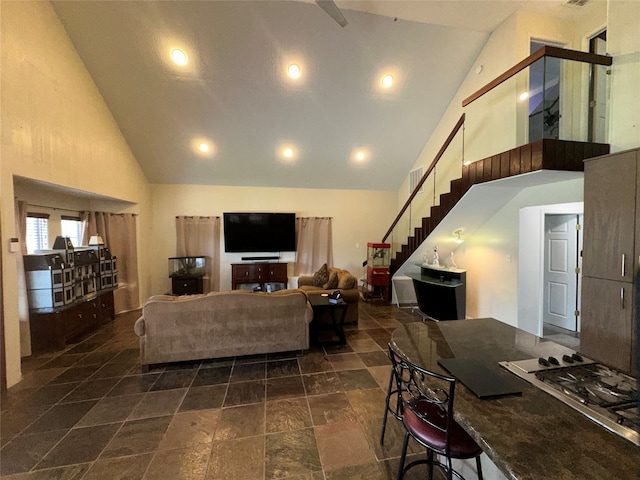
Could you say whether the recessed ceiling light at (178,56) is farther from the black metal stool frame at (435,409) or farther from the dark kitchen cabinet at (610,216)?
the dark kitchen cabinet at (610,216)

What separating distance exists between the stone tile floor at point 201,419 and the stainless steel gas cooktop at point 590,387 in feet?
3.68

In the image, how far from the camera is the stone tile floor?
181cm

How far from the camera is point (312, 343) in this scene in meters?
3.79

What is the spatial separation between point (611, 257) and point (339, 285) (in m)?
3.40

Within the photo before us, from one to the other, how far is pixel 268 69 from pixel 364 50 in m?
1.51

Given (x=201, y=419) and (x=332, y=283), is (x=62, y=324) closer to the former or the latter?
(x=201, y=419)

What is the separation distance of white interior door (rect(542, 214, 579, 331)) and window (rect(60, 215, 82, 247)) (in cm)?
830

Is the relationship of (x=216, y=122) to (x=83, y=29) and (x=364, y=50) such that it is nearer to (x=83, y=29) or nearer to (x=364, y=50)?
(x=83, y=29)

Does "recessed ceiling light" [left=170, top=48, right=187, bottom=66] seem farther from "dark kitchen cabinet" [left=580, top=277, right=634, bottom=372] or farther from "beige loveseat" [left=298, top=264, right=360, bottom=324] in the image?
"dark kitchen cabinet" [left=580, top=277, right=634, bottom=372]

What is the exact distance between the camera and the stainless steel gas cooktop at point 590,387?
3.19 ft

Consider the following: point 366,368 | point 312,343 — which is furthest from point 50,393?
point 366,368

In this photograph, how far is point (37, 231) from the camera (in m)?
3.99

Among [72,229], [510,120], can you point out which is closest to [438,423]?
[510,120]

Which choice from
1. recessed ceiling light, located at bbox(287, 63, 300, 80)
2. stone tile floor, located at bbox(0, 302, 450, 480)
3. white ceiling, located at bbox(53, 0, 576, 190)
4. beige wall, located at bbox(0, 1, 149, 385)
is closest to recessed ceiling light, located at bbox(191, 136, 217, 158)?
white ceiling, located at bbox(53, 0, 576, 190)
